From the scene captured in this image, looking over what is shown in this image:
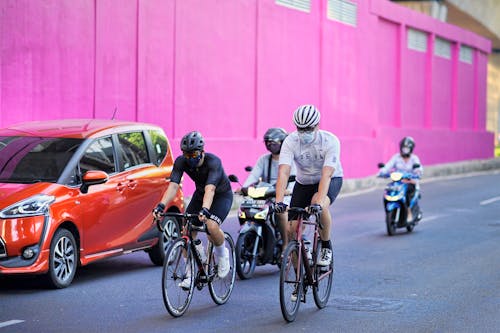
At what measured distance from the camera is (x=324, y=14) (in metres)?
27.5

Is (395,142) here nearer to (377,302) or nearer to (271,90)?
(271,90)

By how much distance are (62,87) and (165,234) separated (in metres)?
5.13

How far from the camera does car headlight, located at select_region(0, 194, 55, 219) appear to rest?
1054 cm

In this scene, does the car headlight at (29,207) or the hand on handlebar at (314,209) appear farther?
the car headlight at (29,207)

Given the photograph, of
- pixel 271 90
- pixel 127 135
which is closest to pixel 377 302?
pixel 127 135

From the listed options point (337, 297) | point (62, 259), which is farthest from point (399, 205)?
point (62, 259)

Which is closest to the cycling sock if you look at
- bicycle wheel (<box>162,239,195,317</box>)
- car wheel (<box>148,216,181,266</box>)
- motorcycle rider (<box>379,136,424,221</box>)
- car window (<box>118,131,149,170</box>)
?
bicycle wheel (<box>162,239,195,317</box>)

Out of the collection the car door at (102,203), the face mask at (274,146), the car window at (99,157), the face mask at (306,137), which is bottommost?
the car door at (102,203)

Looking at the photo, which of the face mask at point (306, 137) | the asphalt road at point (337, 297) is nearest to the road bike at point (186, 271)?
the asphalt road at point (337, 297)

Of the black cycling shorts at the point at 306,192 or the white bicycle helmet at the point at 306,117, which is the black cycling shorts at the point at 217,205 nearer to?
the black cycling shorts at the point at 306,192

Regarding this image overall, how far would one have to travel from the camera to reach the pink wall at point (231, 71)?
16.9m

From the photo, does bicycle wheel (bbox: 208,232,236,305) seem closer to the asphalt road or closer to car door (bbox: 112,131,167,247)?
the asphalt road

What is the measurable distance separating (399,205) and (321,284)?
744cm

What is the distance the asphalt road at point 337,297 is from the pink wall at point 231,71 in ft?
14.3
